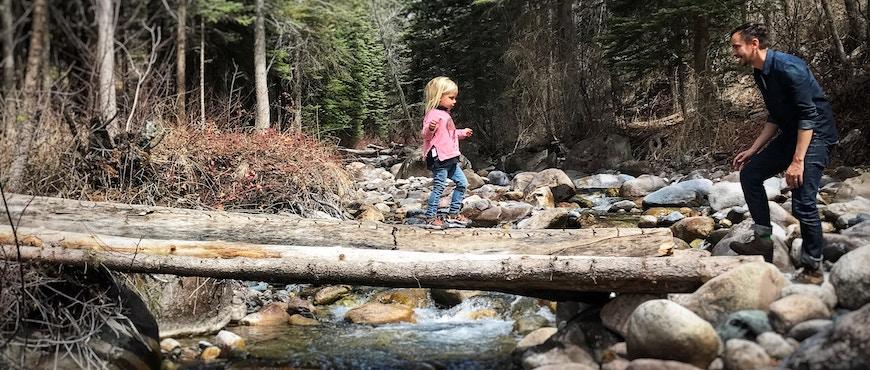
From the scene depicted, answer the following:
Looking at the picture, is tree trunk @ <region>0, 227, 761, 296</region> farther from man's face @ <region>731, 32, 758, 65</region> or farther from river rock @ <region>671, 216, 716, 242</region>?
river rock @ <region>671, 216, 716, 242</region>

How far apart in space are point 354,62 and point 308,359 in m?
17.8

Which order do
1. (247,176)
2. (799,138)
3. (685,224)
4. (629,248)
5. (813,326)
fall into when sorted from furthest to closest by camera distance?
(247,176), (685,224), (629,248), (799,138), (813,326)

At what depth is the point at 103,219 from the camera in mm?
4262

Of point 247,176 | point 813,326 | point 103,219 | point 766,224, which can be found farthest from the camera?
point 247,176

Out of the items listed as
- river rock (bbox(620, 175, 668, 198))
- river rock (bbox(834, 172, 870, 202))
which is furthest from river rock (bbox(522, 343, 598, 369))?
river rock (bbox(620, 175, 668, 198))

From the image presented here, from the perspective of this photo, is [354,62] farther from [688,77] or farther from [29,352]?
[29,352]

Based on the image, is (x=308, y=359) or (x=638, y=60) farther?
(x=638, y=60)

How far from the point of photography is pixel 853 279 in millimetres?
2844

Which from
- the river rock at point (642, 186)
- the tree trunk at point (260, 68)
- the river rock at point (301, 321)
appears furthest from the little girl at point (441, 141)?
the tree trunk at point (260, 68)


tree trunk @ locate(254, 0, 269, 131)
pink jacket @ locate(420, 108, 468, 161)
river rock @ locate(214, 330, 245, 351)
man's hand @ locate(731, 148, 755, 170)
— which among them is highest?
tree trunk @ locate(254, 0, 269, 131)

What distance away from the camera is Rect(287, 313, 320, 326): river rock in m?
5.08

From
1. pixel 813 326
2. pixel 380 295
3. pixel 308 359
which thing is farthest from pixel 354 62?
pixel 813 326

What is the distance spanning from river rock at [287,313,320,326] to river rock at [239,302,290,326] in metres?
0.05

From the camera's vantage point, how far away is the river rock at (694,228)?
6.06 m
